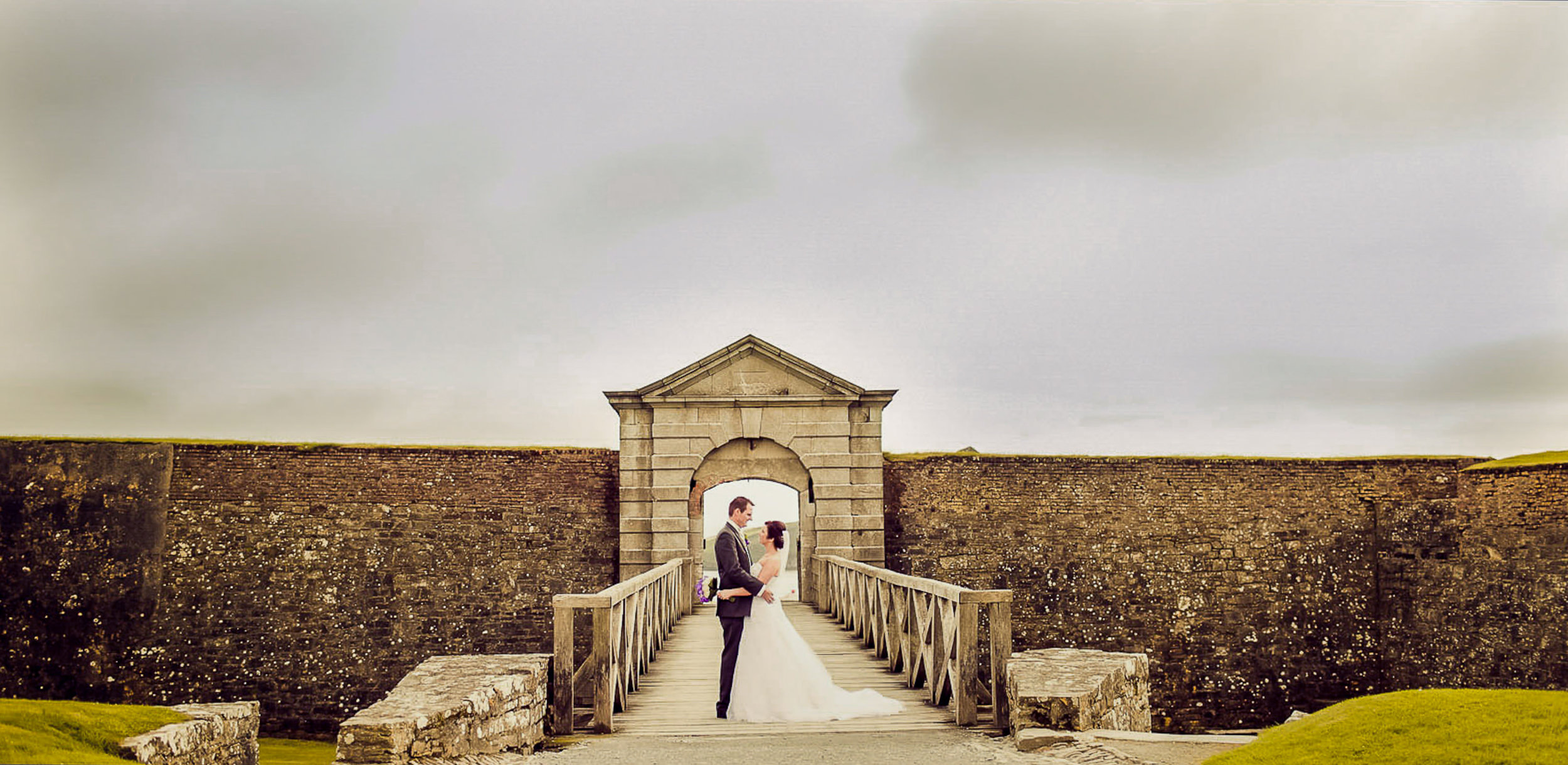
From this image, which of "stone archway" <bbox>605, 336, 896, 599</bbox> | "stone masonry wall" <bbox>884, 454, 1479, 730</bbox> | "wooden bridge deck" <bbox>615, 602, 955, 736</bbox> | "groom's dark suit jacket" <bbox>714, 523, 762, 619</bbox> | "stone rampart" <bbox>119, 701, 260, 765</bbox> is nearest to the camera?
"stone rampart" <bbox>119, 701, 260, 765</bbox>

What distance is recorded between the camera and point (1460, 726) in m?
4.67

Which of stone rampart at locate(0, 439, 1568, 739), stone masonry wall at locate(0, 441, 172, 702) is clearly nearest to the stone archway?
stone rampart at locate(0, 439, 1568, 739)

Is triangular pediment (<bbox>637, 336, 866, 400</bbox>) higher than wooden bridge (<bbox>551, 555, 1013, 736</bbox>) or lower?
higher

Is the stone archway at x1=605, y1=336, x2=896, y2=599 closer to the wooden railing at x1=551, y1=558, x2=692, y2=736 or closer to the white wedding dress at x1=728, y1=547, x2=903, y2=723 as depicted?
the wooden railing at x1=551, y1=558, x2=692, y2=736

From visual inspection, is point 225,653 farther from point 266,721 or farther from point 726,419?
point 726,419

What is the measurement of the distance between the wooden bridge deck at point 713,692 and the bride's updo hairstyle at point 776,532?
1.20 meters

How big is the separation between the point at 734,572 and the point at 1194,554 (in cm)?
1166

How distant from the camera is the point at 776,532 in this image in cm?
729

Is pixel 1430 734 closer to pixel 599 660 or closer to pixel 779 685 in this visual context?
pixel 779 685

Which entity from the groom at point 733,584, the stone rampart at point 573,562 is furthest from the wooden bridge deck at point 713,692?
the stone rampart at point 573,562

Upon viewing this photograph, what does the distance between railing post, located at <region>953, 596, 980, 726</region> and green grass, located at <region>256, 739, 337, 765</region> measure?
9604mm

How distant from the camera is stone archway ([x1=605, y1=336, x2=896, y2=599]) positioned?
15.8 metres

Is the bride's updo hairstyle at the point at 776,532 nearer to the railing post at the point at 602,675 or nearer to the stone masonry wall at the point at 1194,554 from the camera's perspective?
the railing post at the point at 602,675

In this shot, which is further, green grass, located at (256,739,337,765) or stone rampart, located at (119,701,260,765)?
green grass, located at (256,739,337,765)
